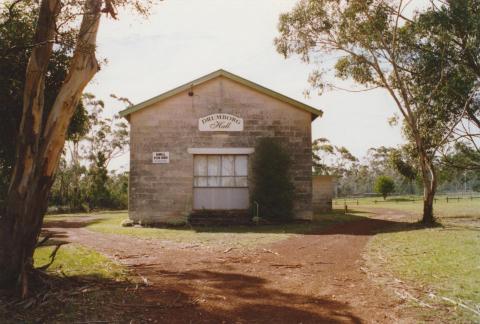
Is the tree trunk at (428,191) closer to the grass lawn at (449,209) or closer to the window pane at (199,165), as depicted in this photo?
the grass lawn at (449,209)

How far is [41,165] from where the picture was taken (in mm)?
5535

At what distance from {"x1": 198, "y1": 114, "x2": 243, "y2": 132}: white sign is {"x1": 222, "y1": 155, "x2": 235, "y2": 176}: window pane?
3.71ft

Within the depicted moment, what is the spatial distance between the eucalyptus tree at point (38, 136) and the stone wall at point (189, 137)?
9630 mm

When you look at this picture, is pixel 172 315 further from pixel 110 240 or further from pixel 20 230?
pixel 110 240

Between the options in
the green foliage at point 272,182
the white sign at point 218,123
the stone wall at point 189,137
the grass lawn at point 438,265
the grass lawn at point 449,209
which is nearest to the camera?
the grass lawn at point 438,265

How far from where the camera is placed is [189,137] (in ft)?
51.9

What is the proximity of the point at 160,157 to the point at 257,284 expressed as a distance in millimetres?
10507

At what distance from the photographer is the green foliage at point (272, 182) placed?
15.3 meters

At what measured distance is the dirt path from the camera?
14.9ft

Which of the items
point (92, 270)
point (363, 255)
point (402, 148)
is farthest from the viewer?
point (402, 148)

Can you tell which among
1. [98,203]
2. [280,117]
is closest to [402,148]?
[280,117]

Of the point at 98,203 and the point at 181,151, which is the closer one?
the point at 181,151

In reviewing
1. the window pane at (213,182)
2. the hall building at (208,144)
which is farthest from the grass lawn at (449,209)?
the window pane at (213,182)

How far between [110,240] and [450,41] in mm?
15116
